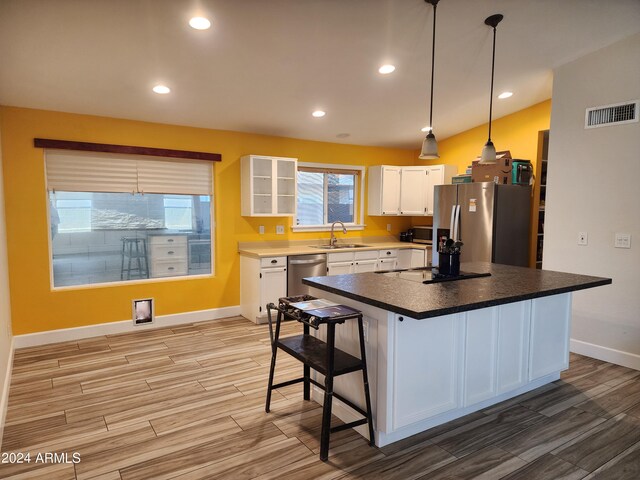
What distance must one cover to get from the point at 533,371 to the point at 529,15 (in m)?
2.70

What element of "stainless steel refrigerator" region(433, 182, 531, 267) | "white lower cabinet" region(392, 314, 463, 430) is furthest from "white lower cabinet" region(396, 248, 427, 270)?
"white lower cabinet" region(392, 314, 463, 430)

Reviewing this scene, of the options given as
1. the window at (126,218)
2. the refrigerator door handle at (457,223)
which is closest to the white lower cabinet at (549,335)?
the refrigerator door handle at (457,223)

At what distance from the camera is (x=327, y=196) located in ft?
19.5

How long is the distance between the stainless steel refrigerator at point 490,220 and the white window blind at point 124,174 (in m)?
3.04

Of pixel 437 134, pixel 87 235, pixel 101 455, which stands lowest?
pixel 101 455

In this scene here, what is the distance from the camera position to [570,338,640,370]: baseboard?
3566 millimetres

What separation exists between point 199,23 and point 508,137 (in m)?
4.17

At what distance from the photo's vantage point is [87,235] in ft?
14.3

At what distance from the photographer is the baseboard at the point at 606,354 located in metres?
3.57

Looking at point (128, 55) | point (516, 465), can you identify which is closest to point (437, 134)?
point (128, 55)

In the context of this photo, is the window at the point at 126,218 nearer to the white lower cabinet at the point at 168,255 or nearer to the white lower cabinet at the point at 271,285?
the white lower cabinet at the point at 168,255

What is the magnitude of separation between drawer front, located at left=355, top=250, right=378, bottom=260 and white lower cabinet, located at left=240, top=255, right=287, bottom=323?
111 centimetres

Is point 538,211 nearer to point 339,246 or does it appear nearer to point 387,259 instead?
point 387,259

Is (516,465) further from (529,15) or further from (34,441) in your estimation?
(529,15)
